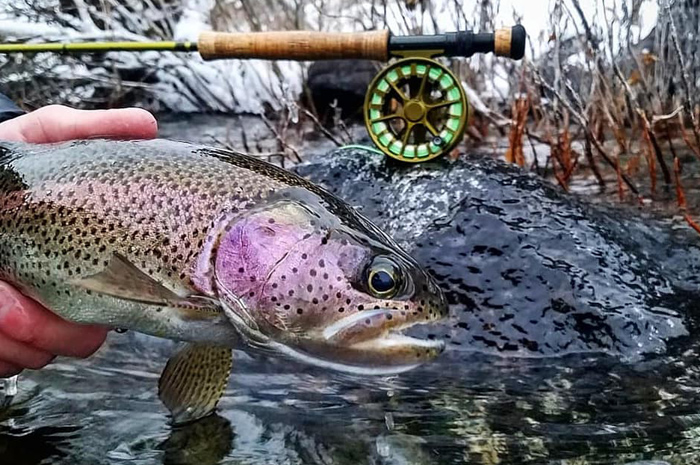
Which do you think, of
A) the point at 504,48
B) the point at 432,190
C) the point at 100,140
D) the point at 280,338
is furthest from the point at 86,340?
the point at 504,48

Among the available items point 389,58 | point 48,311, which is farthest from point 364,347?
point 389,58

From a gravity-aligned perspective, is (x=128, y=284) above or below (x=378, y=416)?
above

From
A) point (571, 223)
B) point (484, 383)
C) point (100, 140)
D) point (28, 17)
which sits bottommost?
point (484, 383)

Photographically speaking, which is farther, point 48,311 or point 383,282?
point 48,311

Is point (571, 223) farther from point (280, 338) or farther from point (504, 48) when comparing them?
point (280, 338)

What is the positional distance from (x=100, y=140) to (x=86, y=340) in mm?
555

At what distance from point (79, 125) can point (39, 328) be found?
0.64m

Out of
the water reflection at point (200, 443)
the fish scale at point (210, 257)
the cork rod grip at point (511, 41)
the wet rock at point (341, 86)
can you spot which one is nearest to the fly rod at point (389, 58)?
the cork rod grip at point (511, 41)

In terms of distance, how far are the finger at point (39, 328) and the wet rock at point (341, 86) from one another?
9396 millimetres

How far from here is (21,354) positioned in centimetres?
221

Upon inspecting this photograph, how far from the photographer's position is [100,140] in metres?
2.07

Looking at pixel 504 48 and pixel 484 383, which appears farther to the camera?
pixel 504 48

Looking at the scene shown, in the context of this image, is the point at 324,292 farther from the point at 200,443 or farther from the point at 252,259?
the point at 200,443

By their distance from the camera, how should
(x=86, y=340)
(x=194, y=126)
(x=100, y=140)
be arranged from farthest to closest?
(x=194, y=126)
(x=86, y=340)
(x=100, y=140)
